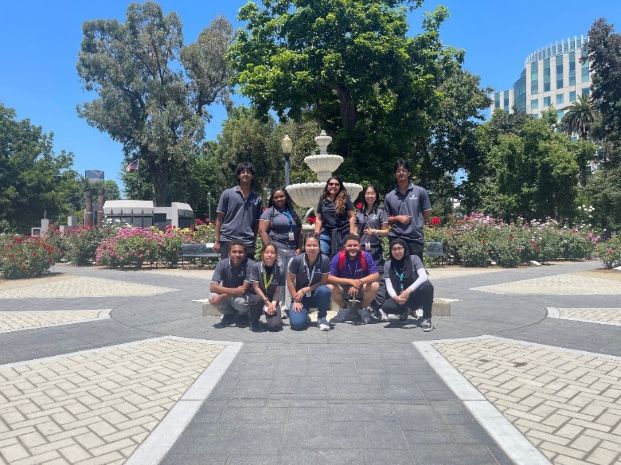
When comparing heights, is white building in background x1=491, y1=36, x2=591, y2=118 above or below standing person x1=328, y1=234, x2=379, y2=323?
above

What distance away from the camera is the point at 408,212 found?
22.8 feet

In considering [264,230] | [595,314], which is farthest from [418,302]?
[595,314]

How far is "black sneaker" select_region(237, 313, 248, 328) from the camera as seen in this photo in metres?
6.89

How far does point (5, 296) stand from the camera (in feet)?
35.8

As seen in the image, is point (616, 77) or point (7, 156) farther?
point (7, 156)

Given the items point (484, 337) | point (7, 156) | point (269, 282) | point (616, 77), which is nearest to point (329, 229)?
point (269, 282)

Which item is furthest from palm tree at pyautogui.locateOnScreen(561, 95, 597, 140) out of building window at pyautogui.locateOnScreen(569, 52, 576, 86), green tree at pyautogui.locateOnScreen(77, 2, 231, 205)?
building window at pyautogui.locateOnScreen(569, 52, 576, 86)

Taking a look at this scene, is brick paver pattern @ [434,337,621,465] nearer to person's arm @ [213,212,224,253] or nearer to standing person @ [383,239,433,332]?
standing person @ [383,239,433,332]

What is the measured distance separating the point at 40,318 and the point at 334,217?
4.84 meters

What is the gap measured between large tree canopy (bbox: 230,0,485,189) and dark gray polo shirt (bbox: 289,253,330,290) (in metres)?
16.7

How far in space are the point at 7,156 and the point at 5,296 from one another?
131 ft

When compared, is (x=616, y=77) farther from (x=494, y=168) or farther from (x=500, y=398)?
(x=500, y=398)

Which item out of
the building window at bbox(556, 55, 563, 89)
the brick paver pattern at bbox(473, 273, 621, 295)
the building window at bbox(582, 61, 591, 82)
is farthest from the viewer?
the building window at bbox(556, 55, 563, 89)

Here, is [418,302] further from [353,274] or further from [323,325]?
[323,325]
